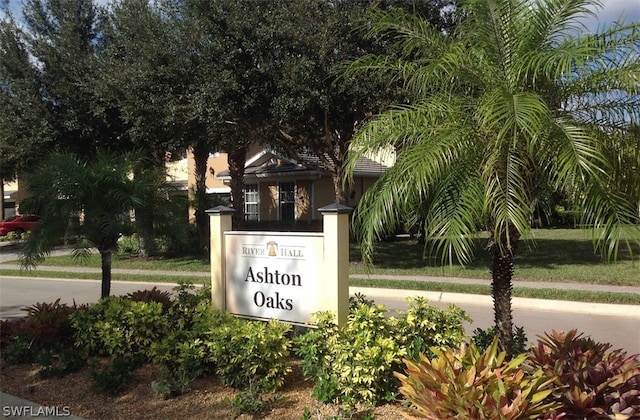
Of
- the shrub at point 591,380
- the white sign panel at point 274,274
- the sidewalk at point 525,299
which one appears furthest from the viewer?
the sidewalk at point 525,299

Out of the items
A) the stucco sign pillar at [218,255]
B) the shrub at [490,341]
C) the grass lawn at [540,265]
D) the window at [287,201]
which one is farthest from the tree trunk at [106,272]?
the window at [287,201]

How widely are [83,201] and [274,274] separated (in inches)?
105

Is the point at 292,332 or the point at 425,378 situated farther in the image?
the point at 292,332

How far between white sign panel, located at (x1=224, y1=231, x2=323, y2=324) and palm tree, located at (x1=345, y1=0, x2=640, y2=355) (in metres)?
1.10

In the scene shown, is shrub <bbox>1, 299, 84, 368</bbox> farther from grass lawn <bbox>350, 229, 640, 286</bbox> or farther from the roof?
the roof

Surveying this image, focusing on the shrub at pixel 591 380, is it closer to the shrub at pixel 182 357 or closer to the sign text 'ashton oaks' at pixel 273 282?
the sign text 'ashton oaks' at pixel 273 282

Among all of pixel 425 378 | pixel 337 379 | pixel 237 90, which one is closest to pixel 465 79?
pixel 425 378

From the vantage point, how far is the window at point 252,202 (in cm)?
2708

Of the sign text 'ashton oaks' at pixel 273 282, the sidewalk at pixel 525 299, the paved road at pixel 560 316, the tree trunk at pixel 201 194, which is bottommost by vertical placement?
the paved road at pixel 560 316

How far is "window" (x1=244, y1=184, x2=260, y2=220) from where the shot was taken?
27078 mm

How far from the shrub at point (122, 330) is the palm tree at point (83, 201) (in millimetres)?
1097

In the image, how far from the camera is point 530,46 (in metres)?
4.30

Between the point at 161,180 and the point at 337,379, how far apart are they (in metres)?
4.00

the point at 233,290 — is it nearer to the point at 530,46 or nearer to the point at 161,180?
the point at 161,180
